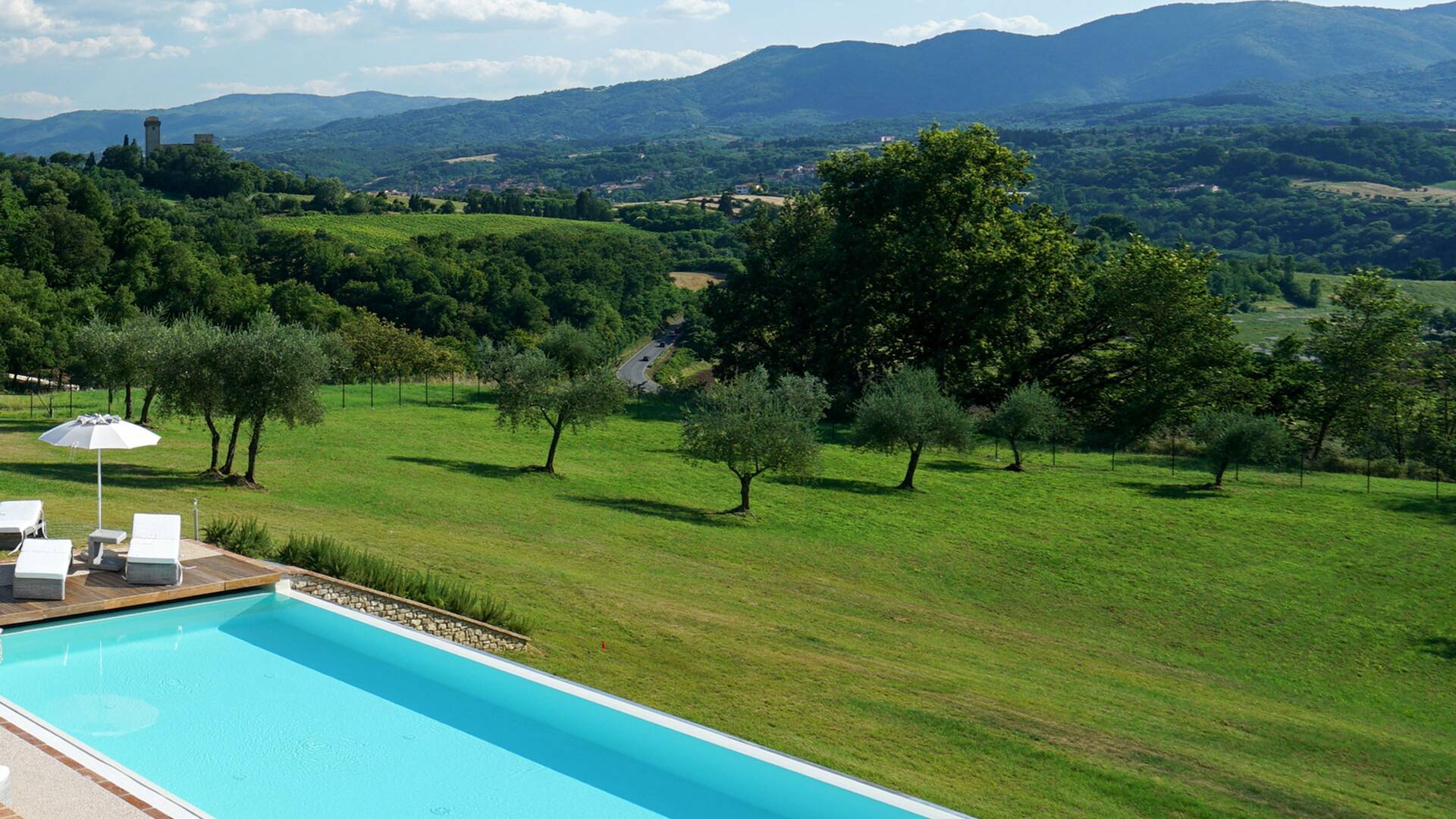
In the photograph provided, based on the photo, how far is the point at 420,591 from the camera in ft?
53.7

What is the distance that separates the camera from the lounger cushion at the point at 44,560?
559 inches

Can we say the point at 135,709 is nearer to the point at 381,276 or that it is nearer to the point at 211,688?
the point at 211,688

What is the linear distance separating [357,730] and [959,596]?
14.7 m

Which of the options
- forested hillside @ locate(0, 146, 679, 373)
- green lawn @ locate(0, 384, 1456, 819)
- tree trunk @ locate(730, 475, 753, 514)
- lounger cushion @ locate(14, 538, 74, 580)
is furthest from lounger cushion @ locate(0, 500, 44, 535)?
forested hillside @ locate(0, 146, 679, 373)

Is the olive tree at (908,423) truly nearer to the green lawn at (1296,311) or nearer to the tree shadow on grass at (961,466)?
the tree shadow on grass at (961,466)

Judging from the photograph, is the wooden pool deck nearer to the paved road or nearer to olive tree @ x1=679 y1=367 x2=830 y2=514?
olive tree @ x1=679 y1=367 x2=830 y2=514

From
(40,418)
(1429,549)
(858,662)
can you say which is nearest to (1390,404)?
(1429,549)

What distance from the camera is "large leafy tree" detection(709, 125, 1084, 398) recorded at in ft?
152

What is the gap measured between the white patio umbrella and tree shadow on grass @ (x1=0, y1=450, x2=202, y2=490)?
21.6 feet

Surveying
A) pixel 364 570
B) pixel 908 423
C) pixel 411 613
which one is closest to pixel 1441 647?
pixel 908 423

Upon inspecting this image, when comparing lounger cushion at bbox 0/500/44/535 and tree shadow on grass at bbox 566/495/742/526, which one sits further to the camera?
tree shadow on grass at bbox 566/495/742/526

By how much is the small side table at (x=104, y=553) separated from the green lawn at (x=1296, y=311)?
92.4 metres

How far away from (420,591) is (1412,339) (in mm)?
44696

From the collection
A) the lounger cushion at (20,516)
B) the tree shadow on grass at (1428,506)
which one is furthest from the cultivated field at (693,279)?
the lounger cushion at (20,516)
